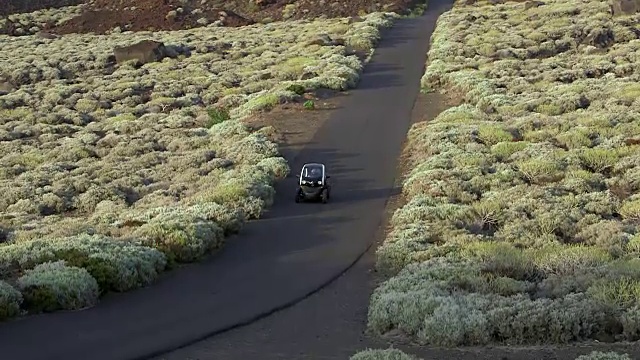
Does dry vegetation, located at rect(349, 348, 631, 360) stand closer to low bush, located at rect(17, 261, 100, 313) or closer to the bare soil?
low bush, located at rect(17, 261, 100, 313)

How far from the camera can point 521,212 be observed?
19.3m

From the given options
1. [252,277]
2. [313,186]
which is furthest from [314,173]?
[252,277]

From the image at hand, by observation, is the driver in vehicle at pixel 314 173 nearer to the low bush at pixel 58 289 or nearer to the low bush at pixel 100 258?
the low bush at pixel 100 258

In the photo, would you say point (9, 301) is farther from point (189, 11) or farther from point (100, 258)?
point (189, 11)

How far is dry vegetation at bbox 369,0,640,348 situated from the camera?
39.4 ft

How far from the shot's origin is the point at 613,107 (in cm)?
3119

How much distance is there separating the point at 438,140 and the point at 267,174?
6.55 metres

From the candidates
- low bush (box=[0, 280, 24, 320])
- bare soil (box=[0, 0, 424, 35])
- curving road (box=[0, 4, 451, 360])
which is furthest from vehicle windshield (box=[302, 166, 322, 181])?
bare soil (box=[0, 0, 424, 35])

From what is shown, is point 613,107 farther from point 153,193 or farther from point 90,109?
point 90,109

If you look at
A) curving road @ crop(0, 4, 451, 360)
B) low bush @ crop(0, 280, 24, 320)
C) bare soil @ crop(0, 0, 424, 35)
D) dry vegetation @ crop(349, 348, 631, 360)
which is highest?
bare soil @ crop(0, 0, 424, 35)

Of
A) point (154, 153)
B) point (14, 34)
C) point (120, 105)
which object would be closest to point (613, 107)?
point (154, 153)

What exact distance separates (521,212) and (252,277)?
279 inches

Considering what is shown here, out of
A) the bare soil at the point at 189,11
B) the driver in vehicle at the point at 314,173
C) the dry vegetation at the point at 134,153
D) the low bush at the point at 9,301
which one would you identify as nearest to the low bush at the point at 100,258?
the dry vegetation at the point at 134,153

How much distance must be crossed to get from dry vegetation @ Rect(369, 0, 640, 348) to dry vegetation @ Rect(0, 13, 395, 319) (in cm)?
476
